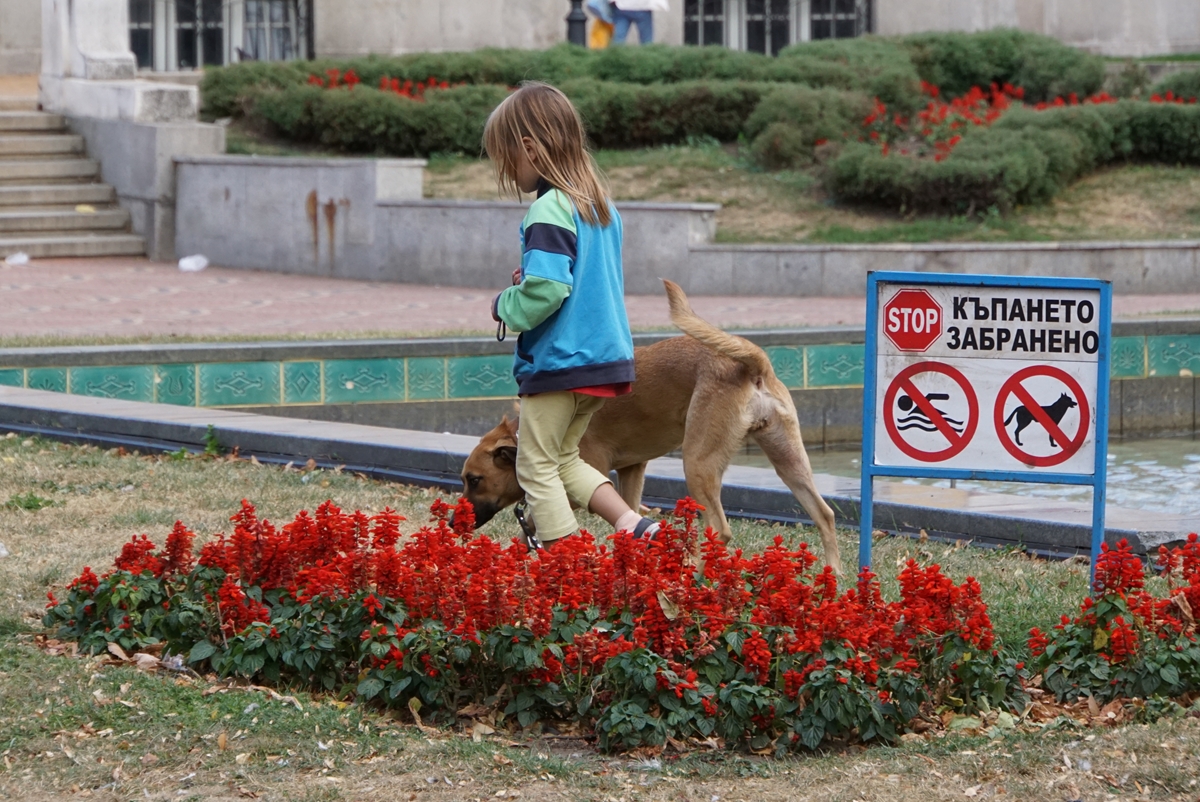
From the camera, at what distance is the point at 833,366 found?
11398 mm

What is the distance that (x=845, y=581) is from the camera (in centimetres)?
612

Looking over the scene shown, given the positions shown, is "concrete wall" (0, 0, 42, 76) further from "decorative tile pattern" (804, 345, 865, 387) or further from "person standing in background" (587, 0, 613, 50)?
"decorative tile pattern" (804, 345, 865, 387)

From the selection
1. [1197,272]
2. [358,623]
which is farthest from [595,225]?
[1197,272]

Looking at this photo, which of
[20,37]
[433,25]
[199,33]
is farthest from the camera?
[433,25]

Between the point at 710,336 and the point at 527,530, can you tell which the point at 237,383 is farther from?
the point at 710,336

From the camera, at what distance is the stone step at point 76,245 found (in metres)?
17.2

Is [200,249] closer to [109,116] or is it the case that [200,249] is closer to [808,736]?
[109,116]

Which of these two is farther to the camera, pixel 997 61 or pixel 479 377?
pixel 997 61

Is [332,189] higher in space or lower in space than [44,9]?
lower

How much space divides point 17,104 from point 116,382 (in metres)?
10.9

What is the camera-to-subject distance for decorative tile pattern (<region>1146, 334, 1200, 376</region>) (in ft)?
38.8

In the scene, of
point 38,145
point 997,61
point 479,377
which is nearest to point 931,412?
point 479,377

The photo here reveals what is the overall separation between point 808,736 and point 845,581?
1840 millimetres

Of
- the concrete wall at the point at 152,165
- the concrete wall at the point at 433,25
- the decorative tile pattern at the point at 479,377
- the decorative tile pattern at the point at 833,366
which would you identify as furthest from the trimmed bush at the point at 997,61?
the decorative tile pattern at the point at 479,377
